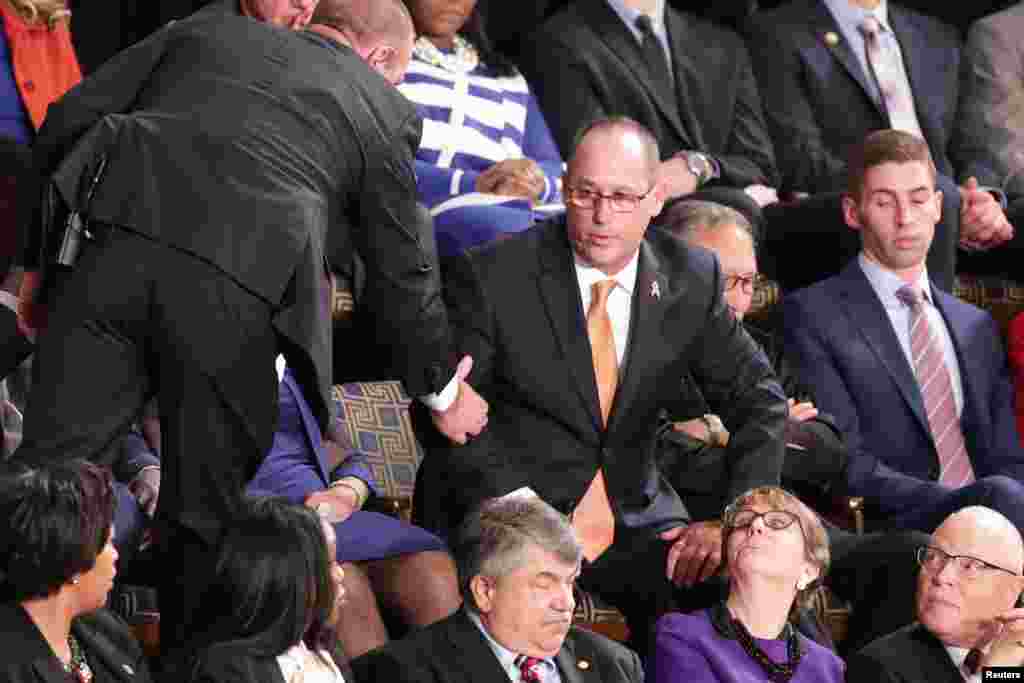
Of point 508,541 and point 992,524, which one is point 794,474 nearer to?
point 992,524

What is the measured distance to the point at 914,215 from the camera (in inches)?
197

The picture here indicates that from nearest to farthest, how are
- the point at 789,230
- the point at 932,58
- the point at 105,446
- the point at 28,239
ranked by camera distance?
the point at 105,446
the point at 28,239
the point at 789,230
the point at 932,58

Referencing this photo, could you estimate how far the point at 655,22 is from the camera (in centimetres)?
580

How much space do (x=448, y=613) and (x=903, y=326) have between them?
1.61 meters

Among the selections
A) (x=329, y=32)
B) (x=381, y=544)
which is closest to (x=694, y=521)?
(x=381, y=544)

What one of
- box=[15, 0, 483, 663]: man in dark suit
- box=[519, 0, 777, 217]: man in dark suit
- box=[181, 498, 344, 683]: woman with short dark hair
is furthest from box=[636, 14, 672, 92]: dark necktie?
box=[181, 498, 344, 683]: woman with short dark hair

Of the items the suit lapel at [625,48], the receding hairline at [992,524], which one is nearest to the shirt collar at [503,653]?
the receding hairline at [992,524]

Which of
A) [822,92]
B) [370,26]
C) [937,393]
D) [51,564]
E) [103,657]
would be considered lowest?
[937,393]

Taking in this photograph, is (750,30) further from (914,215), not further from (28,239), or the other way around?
(28,239)

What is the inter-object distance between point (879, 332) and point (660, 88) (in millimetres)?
1111

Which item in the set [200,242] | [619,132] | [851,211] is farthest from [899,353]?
[200,242]

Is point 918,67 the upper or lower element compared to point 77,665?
lower

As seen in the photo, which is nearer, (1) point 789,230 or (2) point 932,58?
(1) point 789,230

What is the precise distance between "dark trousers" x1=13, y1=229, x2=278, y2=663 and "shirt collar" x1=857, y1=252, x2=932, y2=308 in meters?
2.01
